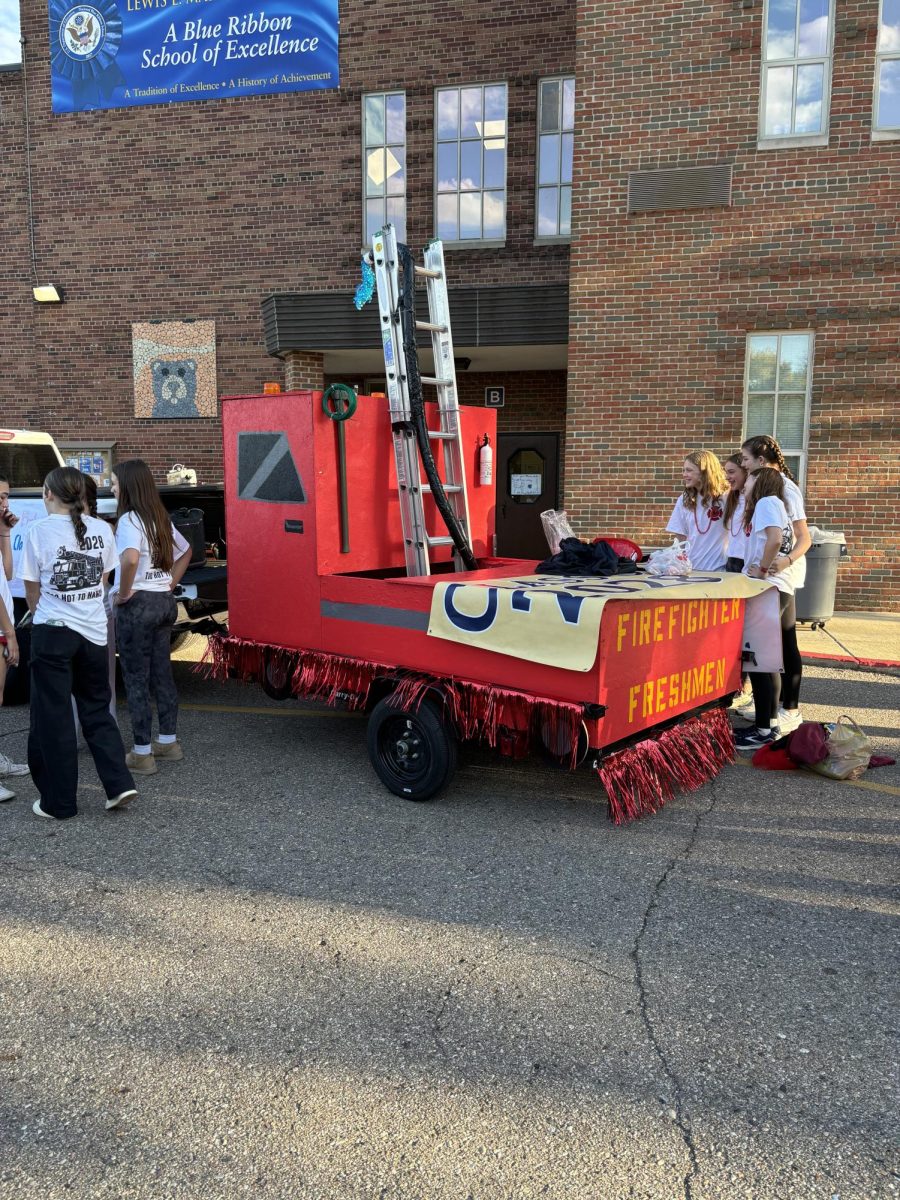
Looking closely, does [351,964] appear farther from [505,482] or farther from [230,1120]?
[505,482]

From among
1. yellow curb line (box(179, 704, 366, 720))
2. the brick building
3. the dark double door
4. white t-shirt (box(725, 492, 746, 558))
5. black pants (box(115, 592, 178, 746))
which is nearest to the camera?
black pants (box(115, 592, 178, 746))

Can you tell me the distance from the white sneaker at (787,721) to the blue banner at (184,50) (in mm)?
12086

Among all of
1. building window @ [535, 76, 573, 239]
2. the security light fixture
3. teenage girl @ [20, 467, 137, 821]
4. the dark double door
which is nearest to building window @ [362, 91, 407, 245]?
building window @ [535, 76, 573, 239]

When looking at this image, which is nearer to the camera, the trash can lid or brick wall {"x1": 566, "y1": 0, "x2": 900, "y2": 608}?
the trash can lid

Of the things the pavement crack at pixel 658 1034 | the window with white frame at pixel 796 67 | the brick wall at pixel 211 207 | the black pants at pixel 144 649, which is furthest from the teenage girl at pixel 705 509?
the brick wall at pixel 211 207

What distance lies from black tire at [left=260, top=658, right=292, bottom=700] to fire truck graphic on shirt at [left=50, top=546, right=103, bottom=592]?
4.25 ft

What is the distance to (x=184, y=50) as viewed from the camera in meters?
14.2

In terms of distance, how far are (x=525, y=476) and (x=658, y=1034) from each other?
12167mm

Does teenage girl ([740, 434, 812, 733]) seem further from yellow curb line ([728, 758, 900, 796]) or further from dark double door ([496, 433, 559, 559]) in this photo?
dark double door ([496, 433, 559, 559])

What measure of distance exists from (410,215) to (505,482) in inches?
168

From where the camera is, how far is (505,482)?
47.7ft

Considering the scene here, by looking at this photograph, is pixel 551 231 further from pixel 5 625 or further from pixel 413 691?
pixel 5 625

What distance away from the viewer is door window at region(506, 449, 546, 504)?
1436cm

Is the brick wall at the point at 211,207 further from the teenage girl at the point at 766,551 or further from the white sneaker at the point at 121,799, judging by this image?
the white sneaker at the point at 121,799
